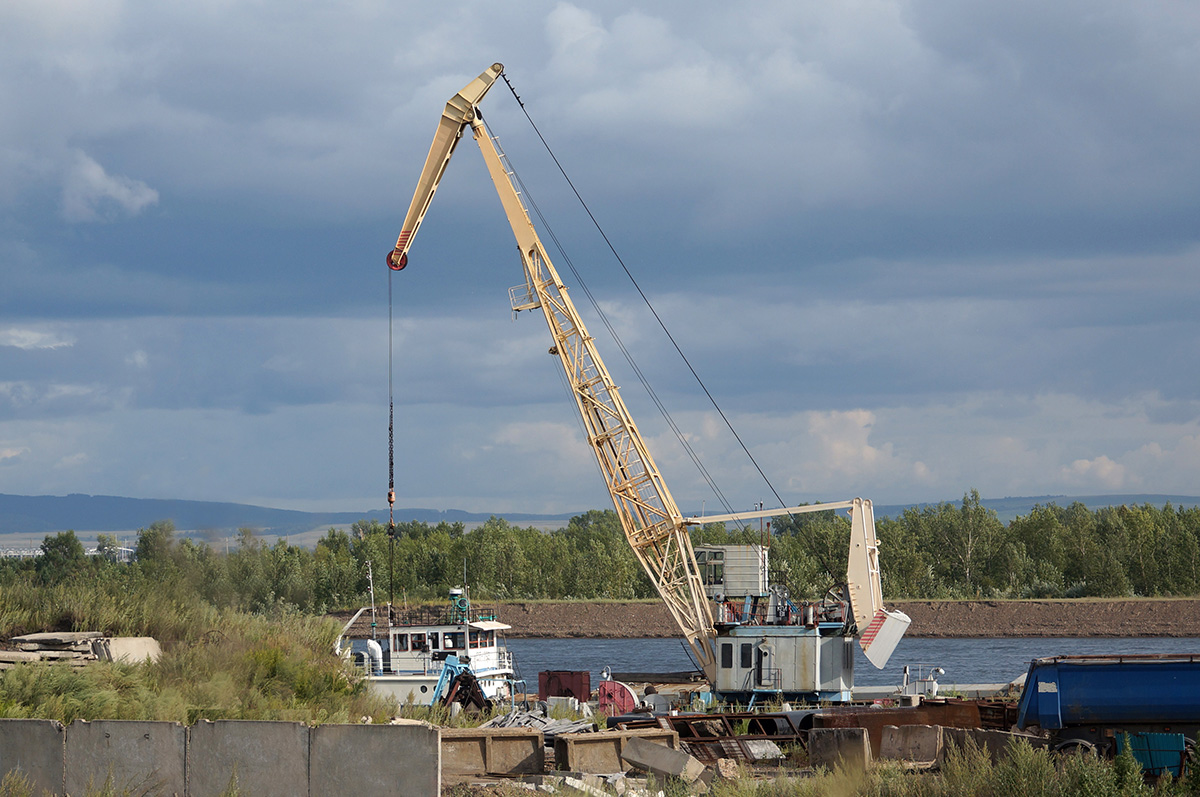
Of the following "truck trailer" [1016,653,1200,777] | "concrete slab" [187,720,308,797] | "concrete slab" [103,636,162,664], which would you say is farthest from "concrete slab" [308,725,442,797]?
"truck trailer" [1016,653,1200,777]

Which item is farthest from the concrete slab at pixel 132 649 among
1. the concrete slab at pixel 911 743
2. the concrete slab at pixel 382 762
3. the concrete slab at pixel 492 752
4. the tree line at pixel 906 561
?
the tree line at pixel 906 561

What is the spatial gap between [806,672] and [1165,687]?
1506 cm

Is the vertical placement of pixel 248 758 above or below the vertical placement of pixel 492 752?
above

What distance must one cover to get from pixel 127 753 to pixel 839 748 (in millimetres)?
9974

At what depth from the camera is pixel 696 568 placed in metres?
37.6

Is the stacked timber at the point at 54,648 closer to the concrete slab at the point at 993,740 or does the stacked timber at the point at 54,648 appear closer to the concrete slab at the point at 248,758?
the concrete slab at the point at 248,758

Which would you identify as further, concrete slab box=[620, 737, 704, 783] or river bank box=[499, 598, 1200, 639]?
river bank box=[499, 598, 1200, 639]

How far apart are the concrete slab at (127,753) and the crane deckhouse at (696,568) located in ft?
69.7

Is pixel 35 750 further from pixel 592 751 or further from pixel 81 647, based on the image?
pixel 592 751

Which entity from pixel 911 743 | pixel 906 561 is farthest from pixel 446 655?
pixel 906 561

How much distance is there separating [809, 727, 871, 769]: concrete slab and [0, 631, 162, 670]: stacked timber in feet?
36.0

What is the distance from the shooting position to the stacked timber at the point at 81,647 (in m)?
19.2

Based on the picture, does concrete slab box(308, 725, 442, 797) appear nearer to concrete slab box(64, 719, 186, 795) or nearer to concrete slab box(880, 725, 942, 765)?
concrete slab box(64, 719, 186, 795)

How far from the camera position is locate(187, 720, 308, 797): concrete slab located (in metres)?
13.9
